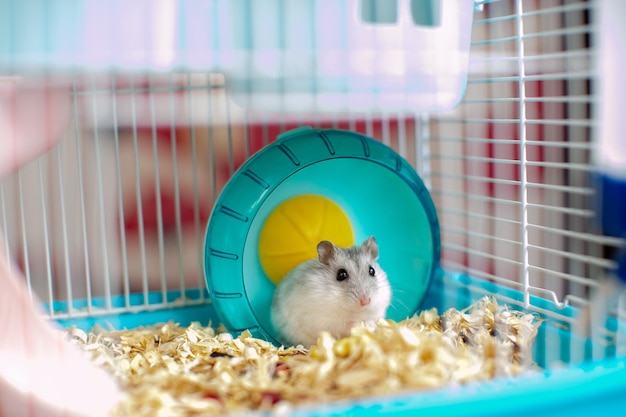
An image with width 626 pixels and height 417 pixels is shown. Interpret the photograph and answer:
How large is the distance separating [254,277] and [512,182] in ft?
2.38

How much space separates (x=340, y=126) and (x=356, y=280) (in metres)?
0.77

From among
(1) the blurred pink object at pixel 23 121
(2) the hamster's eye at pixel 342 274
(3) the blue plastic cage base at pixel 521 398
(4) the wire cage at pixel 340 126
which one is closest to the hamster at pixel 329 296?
(2) the hamster's eye at pixel 342 274

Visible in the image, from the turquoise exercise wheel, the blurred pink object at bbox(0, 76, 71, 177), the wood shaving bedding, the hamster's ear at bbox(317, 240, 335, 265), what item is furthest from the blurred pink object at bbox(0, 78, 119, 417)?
the hamster's ear at bbox(317, 240, 335, 265)

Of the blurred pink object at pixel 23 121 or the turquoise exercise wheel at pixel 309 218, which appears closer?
the blurred pink object at pixel 23 121

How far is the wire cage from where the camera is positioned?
1254 mm

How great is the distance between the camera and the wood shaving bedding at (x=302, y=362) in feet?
3.76

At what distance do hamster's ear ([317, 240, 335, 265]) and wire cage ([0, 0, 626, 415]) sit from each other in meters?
0.36

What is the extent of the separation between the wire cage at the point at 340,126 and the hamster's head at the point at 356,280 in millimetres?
281

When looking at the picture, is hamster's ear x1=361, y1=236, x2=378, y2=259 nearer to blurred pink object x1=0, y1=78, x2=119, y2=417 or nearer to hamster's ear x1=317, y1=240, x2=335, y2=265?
hamster's ear x1=317, y1=240, x2=335, y2=265

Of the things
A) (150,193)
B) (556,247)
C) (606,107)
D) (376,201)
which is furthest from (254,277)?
(606,107)

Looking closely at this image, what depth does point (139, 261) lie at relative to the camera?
221 cm

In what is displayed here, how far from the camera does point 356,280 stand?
1823mm

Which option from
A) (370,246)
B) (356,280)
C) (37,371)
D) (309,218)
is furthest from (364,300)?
(37,371)

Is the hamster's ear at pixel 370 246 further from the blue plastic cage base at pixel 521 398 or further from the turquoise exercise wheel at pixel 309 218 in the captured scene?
the blue plastic cage base at pixel 521 398
